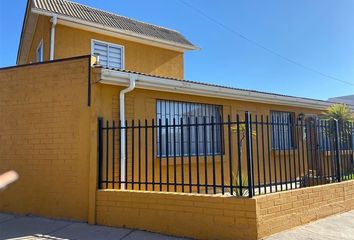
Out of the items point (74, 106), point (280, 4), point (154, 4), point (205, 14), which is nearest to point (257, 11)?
point (280, 4)

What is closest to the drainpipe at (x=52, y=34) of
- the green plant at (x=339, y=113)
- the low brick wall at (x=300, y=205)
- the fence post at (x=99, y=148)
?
the fence post at (x=99, y=148)

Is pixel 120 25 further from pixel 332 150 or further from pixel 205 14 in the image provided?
pixel 332 150

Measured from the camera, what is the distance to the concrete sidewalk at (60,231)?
5762 millimetres

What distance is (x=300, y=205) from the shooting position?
619 centimetres

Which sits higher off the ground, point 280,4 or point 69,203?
point 280,4

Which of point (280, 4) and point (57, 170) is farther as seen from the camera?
point (280, 4)

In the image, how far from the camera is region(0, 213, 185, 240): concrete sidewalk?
18.9 feet

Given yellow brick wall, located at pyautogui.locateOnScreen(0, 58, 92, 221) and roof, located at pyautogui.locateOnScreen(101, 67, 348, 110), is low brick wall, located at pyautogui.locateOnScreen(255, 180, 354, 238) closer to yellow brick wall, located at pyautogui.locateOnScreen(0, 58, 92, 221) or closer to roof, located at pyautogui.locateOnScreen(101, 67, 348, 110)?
yellow brick wall, located at pyautogui.locateOnScreen(0, 58, 92, 221)

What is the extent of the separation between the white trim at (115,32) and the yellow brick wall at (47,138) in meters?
3.75

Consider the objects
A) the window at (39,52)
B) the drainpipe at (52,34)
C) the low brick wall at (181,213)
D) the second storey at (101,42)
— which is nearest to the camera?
the low brick wall at (181,213)

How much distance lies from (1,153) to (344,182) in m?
7.93

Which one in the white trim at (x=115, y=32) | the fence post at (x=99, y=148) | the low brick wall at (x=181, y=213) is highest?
the white trim at (x=115, y=32)

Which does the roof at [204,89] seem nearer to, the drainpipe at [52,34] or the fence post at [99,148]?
the fence post at [99,148]

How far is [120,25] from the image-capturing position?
43.6 feet
